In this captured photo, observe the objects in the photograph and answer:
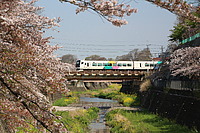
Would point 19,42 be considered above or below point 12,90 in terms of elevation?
above

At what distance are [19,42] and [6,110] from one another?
1.35 meters

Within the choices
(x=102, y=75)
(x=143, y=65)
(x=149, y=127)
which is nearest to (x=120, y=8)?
(x=149, y=127)

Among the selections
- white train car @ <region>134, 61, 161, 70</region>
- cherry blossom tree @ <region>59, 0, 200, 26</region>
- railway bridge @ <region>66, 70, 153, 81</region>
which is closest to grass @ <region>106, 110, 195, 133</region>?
cherry blossom tree @ <region>59, 0, 200, 26</region>

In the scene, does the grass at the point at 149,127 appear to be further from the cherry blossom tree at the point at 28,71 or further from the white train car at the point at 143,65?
the white train car at the point at 143,65

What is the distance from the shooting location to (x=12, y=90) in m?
4.35

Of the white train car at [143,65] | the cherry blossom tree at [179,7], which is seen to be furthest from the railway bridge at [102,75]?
the cherry blossom tree at [179,7]

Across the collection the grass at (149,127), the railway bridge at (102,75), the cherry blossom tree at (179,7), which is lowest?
the grass at (149,127)

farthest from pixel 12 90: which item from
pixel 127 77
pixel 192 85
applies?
pixel 127 77

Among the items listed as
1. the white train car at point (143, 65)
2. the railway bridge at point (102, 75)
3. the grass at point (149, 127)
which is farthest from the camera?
the white train car at point (143, 65)

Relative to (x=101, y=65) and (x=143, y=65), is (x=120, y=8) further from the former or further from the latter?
(x=143, y=65)

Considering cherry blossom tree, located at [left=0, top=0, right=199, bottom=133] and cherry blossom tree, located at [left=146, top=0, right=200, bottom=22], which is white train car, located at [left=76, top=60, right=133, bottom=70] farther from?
cherry blossom tree, located at [left=146, top=0, right=200, bottom=22]

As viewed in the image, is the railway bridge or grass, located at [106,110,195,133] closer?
grass, located at [106,110,195,133]

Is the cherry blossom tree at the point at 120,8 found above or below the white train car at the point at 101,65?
above

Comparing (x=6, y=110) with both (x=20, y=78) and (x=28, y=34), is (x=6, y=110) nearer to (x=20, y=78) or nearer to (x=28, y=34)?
(x=20, y=78)
